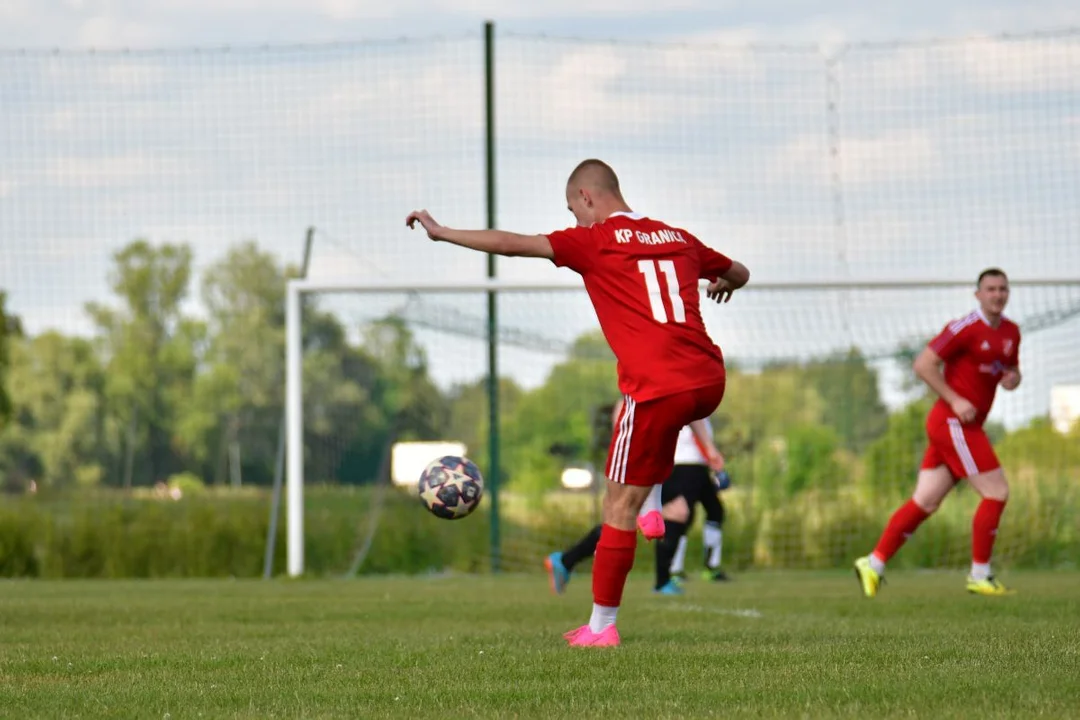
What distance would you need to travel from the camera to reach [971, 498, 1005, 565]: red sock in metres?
10.5

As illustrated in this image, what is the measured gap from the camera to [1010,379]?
411 inches

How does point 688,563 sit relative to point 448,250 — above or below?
below

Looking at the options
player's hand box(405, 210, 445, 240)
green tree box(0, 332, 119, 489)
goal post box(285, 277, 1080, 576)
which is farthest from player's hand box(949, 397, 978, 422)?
green tree box(0, 332, 119, 489)

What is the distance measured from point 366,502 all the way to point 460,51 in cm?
511

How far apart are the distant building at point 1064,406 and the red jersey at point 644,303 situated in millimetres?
10628

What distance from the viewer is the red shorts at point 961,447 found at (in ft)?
33.8

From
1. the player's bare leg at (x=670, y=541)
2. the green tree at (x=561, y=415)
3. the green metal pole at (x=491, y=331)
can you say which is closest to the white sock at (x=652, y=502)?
the player's bare leg at (x=670, y=541)

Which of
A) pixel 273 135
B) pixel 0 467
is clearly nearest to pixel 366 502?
pixel 273 135

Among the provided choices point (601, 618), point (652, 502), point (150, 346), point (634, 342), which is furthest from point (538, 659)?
point (150, 346)

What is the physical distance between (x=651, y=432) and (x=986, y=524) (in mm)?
4856

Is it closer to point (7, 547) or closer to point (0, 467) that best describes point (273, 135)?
point (7, 547)

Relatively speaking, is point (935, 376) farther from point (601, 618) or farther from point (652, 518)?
point (601, 618)

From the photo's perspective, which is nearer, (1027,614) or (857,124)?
(1027,614)

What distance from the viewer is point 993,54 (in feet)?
57.2
